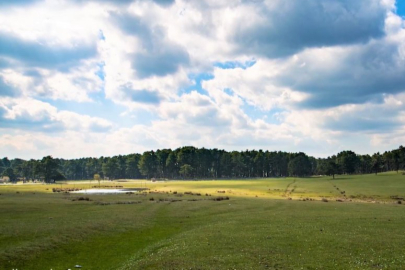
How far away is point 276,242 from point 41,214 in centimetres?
3950

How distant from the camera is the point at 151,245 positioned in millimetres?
33500

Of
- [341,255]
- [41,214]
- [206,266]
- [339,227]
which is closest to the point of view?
[206,266]

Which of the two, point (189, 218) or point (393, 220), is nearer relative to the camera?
point (393, 220)

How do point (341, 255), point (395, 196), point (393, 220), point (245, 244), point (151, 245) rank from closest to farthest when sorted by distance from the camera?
point (341, 255) < point (245, 244) < point (151, 245) < point (393, 220) < point (395, 196)

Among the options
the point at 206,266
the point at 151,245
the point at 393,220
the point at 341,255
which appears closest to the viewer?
the point at 206,266

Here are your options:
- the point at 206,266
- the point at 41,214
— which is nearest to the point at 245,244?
the point at 206,266

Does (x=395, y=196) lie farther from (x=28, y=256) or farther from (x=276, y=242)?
(x=28, y=256)

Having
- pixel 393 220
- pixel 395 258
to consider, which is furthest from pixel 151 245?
pixel 393 220

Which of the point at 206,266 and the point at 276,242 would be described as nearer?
the point at 206,266

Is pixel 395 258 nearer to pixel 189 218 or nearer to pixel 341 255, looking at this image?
pixel 341 255

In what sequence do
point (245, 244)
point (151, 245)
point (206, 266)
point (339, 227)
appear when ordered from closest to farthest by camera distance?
point (206, 266)
point (245, 244)
point (151, 245)
point (339, 227)

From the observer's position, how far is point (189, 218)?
5184cm

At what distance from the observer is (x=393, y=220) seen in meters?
44.3

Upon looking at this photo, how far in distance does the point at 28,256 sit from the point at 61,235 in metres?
7.59
